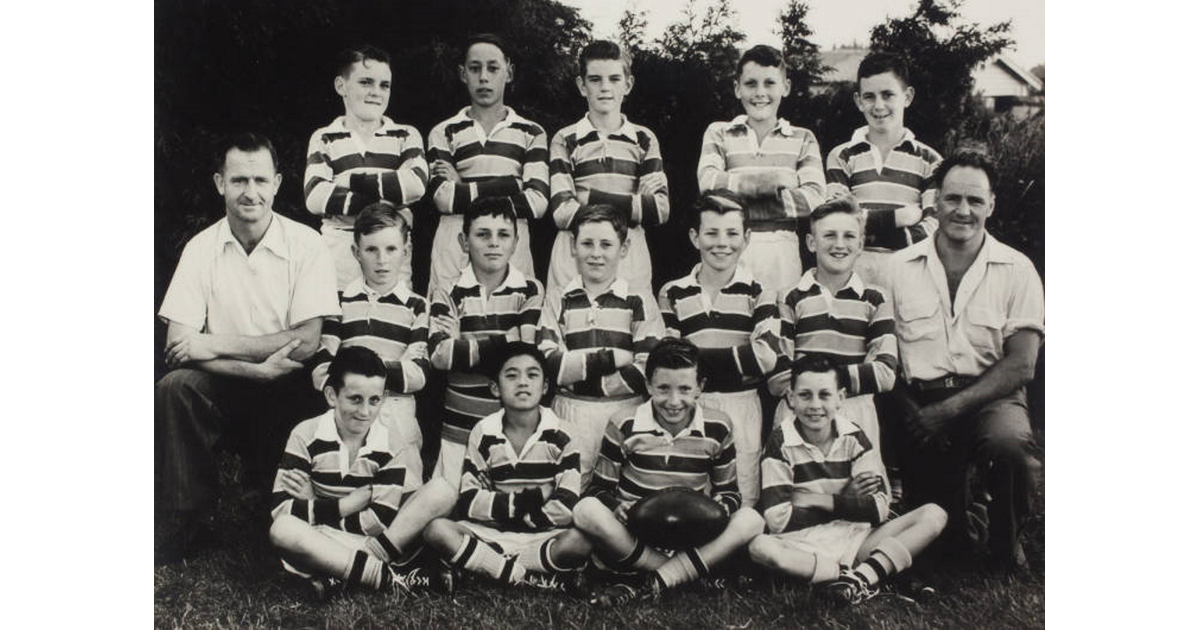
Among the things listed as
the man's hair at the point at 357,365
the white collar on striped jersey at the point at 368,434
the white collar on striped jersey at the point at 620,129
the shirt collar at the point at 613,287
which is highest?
the white collar on striped jersey at the point at 620,129

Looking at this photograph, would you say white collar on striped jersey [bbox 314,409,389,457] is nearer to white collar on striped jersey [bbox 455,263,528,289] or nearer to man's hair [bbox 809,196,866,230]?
white collar on striped jersey [bbox 455,263,528,289]

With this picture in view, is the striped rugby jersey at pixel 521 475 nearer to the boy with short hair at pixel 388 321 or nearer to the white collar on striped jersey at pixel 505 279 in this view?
the boy with short hair at pixel 388 321

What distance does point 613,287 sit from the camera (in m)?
5.09

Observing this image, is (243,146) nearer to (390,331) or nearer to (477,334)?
(390,331)

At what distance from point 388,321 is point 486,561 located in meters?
1.18

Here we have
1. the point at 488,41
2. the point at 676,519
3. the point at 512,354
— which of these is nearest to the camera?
the point at 676,519

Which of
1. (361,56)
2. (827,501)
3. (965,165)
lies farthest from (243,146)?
(965,165)

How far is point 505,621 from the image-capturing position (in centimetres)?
494

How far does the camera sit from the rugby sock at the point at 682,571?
5004 millimetres

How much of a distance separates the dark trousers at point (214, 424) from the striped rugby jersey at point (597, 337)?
1141mm

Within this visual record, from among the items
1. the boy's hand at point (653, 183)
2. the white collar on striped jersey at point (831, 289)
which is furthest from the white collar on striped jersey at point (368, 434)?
the white collar on striped jersey at point (831, 289)

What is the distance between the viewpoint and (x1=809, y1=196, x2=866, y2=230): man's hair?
16.8 feet

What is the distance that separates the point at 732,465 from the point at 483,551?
1.19 metres

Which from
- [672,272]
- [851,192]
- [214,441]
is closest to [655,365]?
[672,272]
